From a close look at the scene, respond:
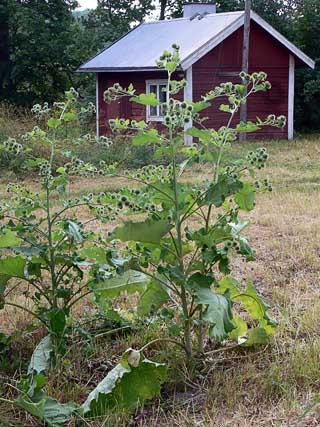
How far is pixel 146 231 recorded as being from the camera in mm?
2885

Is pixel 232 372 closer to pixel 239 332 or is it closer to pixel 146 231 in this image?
pixel 239 332

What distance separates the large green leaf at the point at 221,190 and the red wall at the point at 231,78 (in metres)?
15.2

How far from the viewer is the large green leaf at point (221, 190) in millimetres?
2863

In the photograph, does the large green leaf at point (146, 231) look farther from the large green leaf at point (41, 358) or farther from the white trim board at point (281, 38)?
the white trim board at point (281, 38)

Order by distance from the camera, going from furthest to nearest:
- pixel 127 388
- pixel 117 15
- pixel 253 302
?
pixel 117 15 < pixel 253 302 < pixel 127 388

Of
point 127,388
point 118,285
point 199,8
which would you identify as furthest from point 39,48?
point 127,388

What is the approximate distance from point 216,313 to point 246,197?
588 millimetres

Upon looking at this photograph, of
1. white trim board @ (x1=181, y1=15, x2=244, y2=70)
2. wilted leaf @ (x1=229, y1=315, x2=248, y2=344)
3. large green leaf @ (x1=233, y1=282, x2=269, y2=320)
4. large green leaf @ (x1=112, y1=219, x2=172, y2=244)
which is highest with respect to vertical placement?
white trim board @ (x1=181, y1=15, x2=244, y2=70)

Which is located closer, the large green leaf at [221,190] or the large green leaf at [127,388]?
the large green leaf at [127,388]

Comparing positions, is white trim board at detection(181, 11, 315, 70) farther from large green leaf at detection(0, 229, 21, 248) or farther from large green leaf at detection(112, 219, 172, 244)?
large green leaf at detection(112, 219, 172, 244)

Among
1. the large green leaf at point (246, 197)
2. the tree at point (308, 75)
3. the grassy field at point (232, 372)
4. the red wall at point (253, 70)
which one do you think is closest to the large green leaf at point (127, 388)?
the grassy field at point (232, 372)

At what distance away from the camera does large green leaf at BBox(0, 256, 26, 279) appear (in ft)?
10.2

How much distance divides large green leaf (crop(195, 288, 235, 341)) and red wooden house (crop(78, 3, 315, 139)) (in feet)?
48.9

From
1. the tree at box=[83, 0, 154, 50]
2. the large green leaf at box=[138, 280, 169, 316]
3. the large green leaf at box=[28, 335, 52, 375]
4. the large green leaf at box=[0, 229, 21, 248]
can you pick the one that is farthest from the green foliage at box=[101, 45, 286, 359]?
the tree at box=[83, 0, 154, 50]
